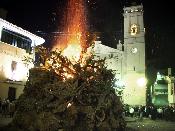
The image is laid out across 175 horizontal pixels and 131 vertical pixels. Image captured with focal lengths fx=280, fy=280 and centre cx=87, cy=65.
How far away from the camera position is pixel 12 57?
106 feet

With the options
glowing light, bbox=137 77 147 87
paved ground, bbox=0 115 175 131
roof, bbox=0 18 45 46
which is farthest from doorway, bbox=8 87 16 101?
glowing light, bbox=137 77 147 87

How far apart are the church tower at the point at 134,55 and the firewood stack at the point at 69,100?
27960 millimetres

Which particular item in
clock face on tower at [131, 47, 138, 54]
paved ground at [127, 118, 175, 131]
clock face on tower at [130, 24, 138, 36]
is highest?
clock face on tower at [130, 24, 138, 36]

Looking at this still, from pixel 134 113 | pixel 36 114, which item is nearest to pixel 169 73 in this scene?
pixel 134 113

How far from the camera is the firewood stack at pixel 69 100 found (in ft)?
47.4

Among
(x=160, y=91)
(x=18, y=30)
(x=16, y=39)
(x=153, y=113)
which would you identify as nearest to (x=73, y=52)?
(x=18, y=30)

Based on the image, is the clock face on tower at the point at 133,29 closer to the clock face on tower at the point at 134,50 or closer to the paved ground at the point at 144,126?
the clock face on tower at the point at 134,50

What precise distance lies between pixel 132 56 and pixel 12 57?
66.9ft

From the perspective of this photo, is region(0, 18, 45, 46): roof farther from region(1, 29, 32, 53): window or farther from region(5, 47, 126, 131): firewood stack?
region(5, 47, 126, 131): firewood stack

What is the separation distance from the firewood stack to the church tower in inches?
1101

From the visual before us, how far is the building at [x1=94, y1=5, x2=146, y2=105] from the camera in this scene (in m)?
43.5

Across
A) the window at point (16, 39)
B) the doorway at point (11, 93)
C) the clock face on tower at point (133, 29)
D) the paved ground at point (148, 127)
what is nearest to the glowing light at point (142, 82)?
the clock face on tower at point (133, 29)

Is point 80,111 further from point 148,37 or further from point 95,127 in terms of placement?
point 148,37

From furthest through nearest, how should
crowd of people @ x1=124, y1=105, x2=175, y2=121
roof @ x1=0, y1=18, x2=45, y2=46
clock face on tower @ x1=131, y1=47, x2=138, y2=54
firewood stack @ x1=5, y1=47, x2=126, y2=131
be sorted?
clock face on tower @ x1=131, y1=47, x2=138, y2=54
crowd of people @ x1=124, y1=105, x2=175, y2=121
roof @ x1=0, y1=18, x2=45, y2=46
firewood stack @ x1=5, y1=47, x2=126, y2=131
